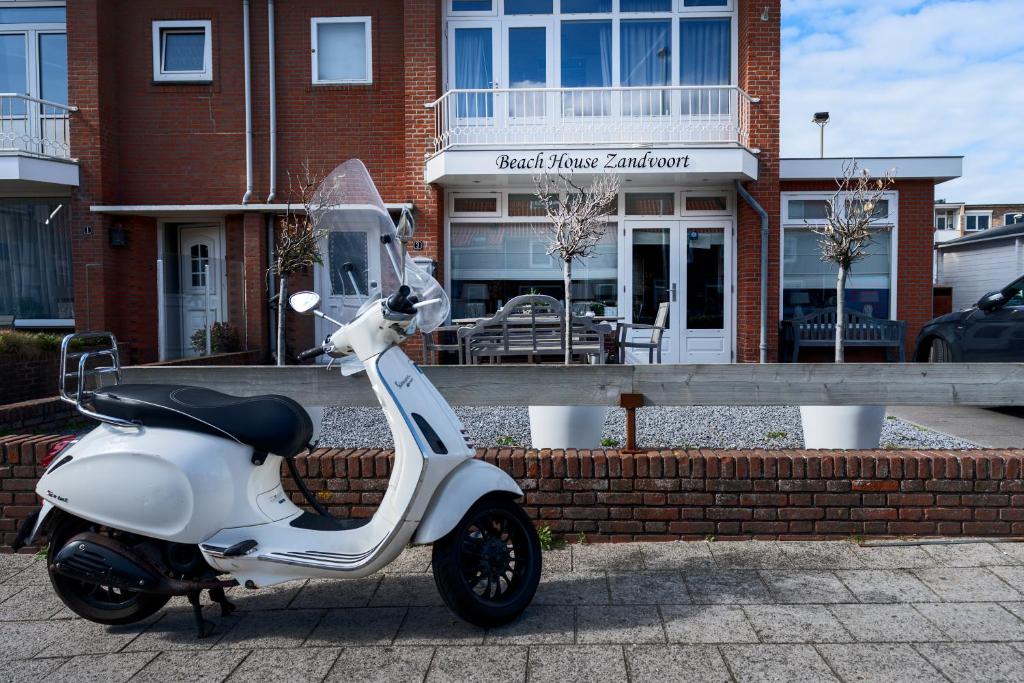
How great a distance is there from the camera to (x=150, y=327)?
14.0m

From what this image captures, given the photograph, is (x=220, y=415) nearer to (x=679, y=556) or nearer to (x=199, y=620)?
(x=199, y=620)

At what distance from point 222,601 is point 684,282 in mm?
10604

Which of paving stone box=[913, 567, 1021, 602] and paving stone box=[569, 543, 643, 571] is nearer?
paving stone box=[913, 567, 1021, 602]

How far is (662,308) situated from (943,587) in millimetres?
6537

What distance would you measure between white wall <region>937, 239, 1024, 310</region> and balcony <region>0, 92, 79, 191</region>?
51.9 feet

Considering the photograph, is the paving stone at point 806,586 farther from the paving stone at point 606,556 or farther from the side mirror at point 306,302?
the side mirror at point 306,302

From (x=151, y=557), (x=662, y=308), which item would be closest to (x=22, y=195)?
(x=662, y=308)

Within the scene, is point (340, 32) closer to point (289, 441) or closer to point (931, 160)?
point (931, 160)

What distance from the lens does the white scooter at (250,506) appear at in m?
3.50

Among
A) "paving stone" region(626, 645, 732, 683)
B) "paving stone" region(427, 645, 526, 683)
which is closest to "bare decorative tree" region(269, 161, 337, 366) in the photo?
"paving stone" region(427, 645, 526, 683)

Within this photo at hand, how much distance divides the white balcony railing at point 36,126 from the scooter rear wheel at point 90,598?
10979mm

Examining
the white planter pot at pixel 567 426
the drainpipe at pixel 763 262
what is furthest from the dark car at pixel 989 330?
the white planter pot at pixel 567 426

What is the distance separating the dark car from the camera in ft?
30.4

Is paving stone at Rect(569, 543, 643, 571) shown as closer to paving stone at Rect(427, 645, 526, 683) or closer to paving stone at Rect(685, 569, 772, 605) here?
paving stone at Rect(685, 569, 772, 605)
